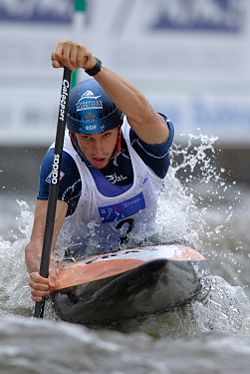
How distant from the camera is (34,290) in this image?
593cm

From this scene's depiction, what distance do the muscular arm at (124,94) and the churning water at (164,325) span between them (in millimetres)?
834

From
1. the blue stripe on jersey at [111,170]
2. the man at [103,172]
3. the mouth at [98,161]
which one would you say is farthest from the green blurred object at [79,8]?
the mouth at [98,161]

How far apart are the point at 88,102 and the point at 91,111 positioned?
10 centimetres

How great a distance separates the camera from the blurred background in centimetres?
1119

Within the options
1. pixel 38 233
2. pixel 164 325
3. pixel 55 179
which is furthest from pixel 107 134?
pixel 164 325

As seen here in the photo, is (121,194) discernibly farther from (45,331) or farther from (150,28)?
(150,28)

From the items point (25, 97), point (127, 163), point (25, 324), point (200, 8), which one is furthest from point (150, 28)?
point (25, 324)

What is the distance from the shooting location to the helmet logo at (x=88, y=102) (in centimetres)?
609

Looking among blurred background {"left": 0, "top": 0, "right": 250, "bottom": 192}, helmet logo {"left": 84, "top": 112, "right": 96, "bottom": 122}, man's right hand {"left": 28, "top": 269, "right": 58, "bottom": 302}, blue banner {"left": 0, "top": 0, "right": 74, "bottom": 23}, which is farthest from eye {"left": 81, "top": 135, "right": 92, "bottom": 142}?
Result: blue banner {"left": 0, "top": 0, "right": 74, "bottom": 23}

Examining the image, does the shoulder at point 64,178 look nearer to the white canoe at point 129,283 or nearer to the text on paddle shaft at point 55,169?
the text on paddle shaft at point 55,169

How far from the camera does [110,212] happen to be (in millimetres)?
6480

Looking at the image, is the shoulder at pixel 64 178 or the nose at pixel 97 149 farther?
the shoulder at pixel 64 178

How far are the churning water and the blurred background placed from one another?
2.15 ft

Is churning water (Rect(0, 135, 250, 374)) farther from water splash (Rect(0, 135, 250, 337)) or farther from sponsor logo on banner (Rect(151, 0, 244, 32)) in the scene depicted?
sponsor logo on banner (Rect(151, 0, 244, 32))
